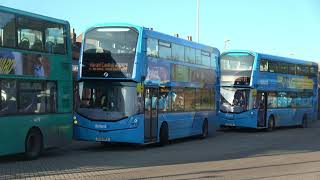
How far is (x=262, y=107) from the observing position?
31781 millimetres

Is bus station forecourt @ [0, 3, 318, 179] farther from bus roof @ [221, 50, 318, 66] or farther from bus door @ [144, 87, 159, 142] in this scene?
bus roof @ [221, 50, 318, 66]

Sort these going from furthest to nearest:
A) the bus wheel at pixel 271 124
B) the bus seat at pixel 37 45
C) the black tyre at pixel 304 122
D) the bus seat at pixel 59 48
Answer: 1. the black tyre at pixel 304 122
2. the bus wheel at pixel 271 124
3. the bus seat at pixel 59 48
4. the bus seat at pixel 37 45

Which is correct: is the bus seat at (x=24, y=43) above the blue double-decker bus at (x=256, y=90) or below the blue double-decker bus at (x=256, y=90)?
above

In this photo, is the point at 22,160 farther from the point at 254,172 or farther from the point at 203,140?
the point at 203,140

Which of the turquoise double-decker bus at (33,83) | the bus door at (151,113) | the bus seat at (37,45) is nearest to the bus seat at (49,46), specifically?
the turquoise double-decker bus at (33,83)

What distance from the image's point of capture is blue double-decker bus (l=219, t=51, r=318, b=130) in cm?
3067

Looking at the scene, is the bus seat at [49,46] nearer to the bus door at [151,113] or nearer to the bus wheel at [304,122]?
the bus door at [151,113]

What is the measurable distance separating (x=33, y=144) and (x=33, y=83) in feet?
5.50

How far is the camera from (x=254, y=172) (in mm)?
14023

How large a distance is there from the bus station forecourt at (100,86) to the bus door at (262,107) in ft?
13.4

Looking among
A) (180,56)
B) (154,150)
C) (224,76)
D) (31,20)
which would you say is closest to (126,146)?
(154,150)

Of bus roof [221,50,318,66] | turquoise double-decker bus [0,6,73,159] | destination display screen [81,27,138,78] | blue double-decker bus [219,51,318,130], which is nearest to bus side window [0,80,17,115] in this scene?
turquoise double-decker bus [0,6,73,159]

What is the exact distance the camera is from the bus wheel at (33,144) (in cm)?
1577

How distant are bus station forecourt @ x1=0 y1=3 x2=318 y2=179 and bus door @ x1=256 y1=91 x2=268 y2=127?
407cm
